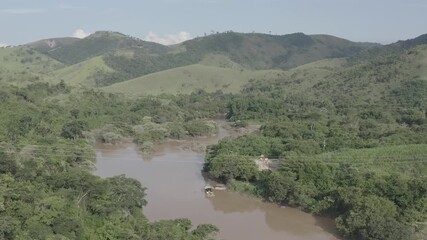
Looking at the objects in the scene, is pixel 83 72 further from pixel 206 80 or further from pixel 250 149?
pixel 250 149

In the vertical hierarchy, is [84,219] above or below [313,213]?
above

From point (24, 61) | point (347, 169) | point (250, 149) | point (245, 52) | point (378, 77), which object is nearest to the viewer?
point (347, 169)

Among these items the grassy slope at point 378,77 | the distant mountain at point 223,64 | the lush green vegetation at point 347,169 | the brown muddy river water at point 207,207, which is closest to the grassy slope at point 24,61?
the distant mountain at point 223,64

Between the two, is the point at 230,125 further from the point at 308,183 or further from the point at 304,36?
the point at 304,36

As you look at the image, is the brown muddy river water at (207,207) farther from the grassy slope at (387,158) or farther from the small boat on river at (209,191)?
the grassy slope at (387,158)

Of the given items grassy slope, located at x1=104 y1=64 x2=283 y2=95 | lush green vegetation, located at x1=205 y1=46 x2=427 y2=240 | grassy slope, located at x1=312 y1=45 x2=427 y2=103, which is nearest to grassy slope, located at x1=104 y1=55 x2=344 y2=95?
grassy slope, located at x1=104 y1=64 x2=283 y2=95

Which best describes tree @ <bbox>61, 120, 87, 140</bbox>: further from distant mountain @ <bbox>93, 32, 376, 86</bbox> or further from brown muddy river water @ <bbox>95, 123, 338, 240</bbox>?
distant mountain @ <bbox>93, 32, 376, 86</bbox>

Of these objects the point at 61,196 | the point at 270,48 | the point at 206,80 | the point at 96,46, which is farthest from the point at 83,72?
the point at 61,196

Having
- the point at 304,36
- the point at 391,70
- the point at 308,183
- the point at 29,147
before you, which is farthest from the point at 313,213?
the point at 304,36
